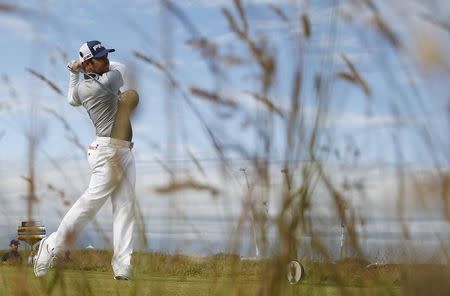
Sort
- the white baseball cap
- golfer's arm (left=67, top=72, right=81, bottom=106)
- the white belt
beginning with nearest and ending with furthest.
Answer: the white belt → the white baseball cap → golfer's arm (left=67, top=72, right=81, bottom=106)

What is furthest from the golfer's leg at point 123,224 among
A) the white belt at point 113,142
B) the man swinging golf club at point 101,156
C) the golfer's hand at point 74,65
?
the golfer's hand at point 74,65

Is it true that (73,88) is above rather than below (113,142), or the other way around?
above

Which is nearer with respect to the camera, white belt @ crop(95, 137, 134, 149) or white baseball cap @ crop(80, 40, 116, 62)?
white belt @ crop(95, 137, 134, 149)

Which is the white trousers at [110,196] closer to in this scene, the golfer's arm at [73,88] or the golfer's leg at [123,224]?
the golfer's leg at [123,224]

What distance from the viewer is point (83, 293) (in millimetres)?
2479

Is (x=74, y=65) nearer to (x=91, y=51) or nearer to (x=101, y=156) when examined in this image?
(x=91, y=51)

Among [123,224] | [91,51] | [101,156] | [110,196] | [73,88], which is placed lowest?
[123,224]

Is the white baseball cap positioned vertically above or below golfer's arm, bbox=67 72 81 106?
above

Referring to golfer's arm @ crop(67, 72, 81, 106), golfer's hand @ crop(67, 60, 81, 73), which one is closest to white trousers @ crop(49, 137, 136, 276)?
golfer's arm @ crop(67, 72, 81, 106)

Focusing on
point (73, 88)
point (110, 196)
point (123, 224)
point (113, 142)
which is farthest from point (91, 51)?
point (123, 224)

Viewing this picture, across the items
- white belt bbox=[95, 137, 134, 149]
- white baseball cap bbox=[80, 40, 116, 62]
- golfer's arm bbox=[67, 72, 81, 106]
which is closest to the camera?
white belt bbox=[95, 137, 134, 149]

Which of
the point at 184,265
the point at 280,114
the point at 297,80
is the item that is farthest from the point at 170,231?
the point at 184,265

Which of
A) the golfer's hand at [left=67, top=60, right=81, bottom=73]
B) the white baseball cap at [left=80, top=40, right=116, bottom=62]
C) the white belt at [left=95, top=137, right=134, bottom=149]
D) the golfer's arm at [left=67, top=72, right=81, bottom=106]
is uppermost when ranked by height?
the white baseball cap at [left=80, top=40, right=116, bottom=62]

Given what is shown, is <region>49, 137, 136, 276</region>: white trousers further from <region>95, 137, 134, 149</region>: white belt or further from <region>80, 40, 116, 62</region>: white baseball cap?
<region>80, 40, 116, 62</region>: white baseball cap
